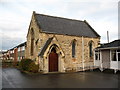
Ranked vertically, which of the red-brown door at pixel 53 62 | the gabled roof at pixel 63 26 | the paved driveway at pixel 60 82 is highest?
the gabled roof at pixel 63 26

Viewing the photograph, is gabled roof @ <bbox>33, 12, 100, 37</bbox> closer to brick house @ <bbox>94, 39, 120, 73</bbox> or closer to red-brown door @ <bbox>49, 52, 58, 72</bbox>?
red-brown door @ <bbox>49, 52, 58, 72</bbox>

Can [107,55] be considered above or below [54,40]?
below

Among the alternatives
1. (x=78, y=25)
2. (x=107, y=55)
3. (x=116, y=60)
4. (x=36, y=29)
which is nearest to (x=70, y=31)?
(x=78, y=25)

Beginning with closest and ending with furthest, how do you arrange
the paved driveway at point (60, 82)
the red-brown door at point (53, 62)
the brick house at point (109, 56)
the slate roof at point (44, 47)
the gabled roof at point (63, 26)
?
the paved driveway at point (60, 82) → the brick house at point (109, 56) → the slate roof at point (44, 47) → the red-brown door at point (53, 62) → the gabled roof at point (63, 26)

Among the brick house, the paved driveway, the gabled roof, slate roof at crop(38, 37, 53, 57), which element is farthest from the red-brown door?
the brick house

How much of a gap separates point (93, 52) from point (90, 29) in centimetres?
531

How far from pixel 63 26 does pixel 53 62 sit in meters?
7.42

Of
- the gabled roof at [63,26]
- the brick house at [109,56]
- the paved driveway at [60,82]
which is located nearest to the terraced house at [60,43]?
the gabled roof at [63,26]

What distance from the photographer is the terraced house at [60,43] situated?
2116 cm

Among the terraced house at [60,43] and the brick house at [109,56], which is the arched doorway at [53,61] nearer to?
the terraced house at [60,43]

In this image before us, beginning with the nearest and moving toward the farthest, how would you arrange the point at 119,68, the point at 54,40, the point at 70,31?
1. the point at 119,68
2. the point at 54,40
3. the point at 70,31

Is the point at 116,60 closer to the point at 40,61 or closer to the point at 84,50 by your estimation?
the point at 84,50

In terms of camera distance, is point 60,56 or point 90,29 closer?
point 60,56

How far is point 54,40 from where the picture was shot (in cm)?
2080
